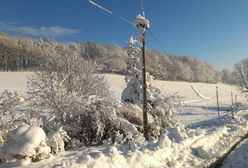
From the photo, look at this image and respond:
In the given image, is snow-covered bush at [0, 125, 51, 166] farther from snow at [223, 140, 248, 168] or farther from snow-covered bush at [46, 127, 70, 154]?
snow at [223, 140, 248, 168]

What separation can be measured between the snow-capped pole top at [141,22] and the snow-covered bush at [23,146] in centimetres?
852

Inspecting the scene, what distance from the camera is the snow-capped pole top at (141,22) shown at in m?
16.9

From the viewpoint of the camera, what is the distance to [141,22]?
55.6ft

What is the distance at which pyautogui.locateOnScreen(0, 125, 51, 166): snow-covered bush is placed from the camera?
982 cm

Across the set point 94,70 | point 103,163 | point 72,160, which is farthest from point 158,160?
point 94,70

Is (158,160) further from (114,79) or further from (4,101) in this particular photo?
(114,79)

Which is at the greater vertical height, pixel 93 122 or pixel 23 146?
pixel 93 122

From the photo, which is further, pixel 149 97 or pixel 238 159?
pixel 149 97

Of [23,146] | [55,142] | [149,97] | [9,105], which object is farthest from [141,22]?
[23,146]

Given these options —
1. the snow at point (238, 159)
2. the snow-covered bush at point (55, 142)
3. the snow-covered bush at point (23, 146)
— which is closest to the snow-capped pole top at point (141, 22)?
the snow at point (238, 159)

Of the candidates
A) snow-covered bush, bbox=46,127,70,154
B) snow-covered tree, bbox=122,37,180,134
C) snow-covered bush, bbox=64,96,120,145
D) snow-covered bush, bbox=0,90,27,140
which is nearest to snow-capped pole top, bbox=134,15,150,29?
snow-covered bush, bbox=64,96,120,145

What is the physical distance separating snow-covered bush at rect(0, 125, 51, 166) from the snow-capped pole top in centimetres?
852

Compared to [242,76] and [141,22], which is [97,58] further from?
[141,22]

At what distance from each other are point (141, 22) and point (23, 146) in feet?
30.5
